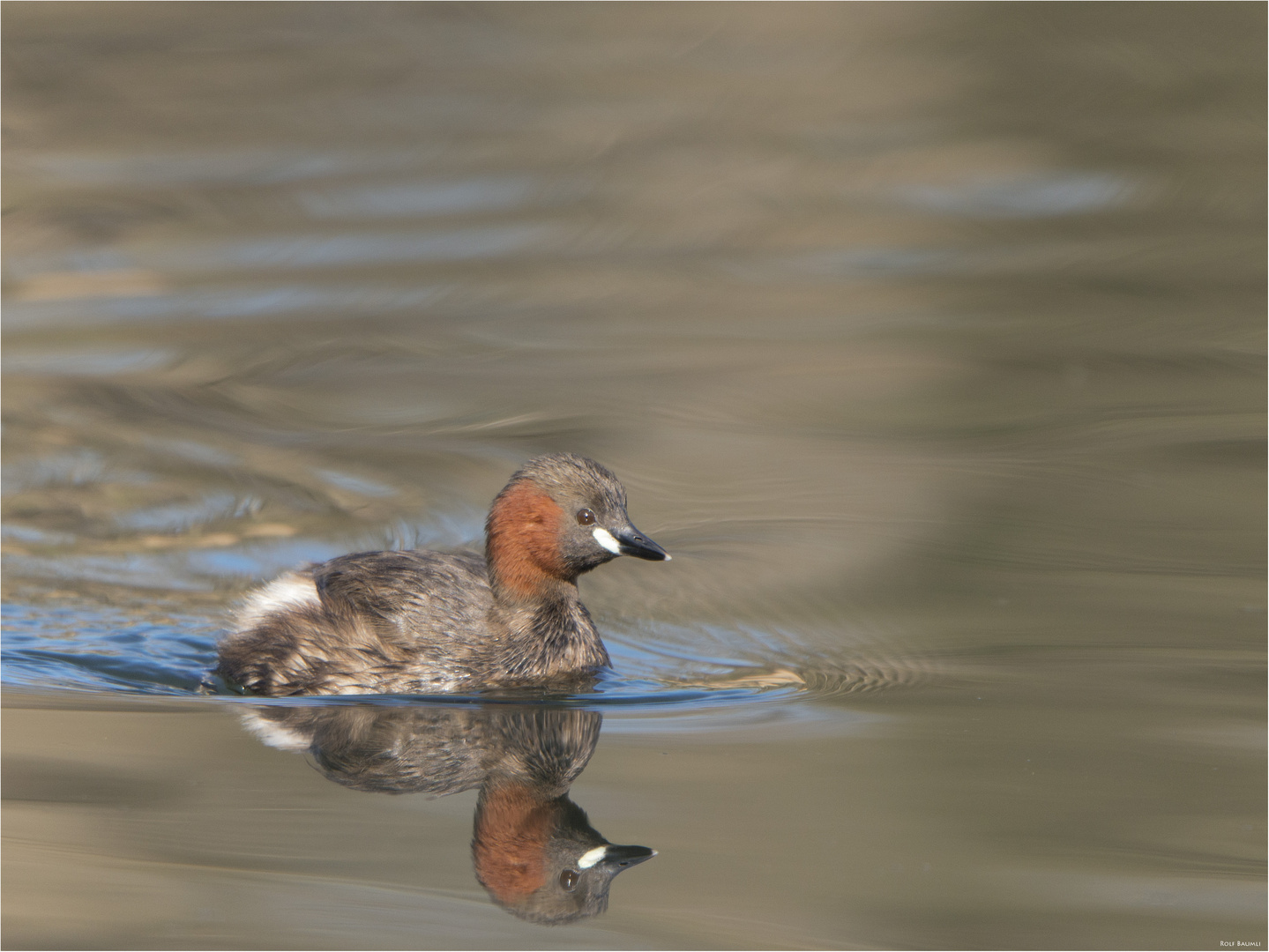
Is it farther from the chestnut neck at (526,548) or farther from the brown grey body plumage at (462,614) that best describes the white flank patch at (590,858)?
the chestnut neck at (526,548)

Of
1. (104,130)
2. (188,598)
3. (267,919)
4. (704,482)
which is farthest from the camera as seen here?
(104,130)

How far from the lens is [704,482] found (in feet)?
28.9

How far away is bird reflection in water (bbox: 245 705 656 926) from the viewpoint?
15.9ft

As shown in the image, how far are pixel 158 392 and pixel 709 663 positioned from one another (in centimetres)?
469

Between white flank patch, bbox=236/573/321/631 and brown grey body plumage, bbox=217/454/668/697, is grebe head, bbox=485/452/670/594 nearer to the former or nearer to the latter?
brown grey body plumage, bbox=217/454/668/697

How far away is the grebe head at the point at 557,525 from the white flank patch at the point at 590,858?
181cm

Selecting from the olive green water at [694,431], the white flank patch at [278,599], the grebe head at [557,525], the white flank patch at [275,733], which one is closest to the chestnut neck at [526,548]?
the grebe head at [557,525]

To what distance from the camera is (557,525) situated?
674 centimetres

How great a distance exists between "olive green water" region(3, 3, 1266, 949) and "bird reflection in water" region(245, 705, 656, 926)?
10 cm

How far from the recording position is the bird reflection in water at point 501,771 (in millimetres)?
4855

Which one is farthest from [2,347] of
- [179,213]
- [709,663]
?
[709,663]

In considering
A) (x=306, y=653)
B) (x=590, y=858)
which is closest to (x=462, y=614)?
(x=306, y=653)

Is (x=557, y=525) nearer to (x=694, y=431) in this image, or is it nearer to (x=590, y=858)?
(x=590, y=858)

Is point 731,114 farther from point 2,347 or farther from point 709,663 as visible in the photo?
point 709,663
